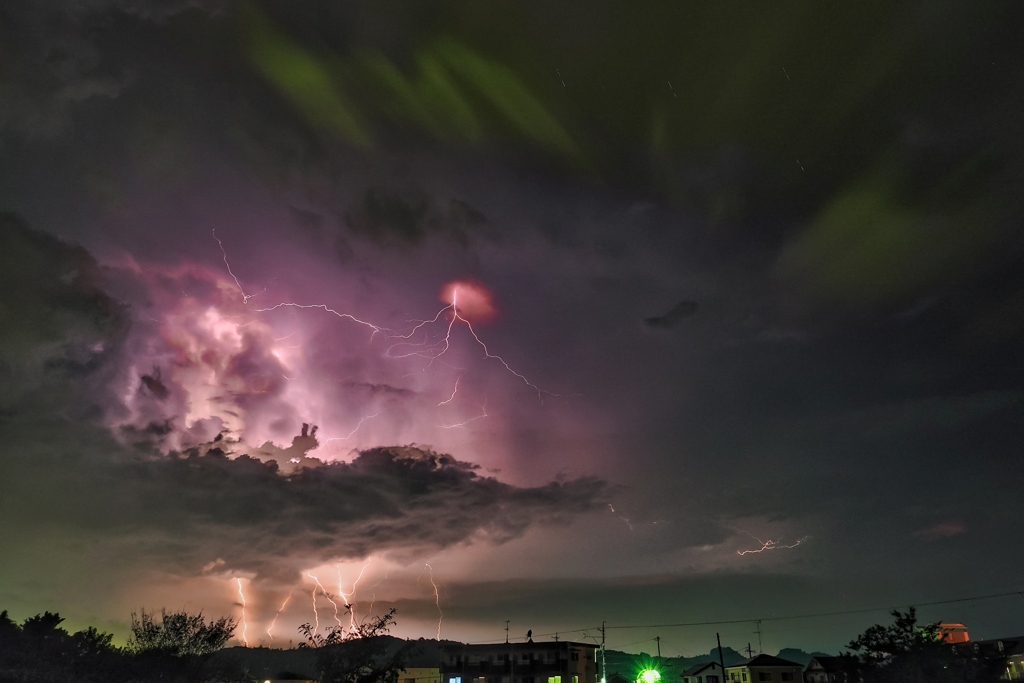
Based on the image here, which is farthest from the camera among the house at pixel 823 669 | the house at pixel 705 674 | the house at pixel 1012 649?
the house at pixel 705 674

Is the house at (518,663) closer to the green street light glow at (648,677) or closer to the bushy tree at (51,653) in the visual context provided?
the green street light glow at (648,677)

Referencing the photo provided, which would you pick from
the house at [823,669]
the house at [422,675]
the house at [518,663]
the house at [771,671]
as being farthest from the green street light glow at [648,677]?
the house at [422,675]

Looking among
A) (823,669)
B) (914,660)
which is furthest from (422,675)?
(914,660)

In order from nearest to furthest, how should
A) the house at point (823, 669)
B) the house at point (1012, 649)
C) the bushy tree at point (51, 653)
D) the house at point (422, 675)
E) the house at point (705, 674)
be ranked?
the bushy tree at point (51, 653) < the house at point (1012, 649) < the house at point (823, 669) < the house at point (705, 674) < the house at point (422, 675)

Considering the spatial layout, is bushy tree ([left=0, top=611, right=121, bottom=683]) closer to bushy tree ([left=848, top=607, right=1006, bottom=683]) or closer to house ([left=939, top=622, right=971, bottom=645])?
bushy tree ([left=848, top=607, right=1006, bottom=683])

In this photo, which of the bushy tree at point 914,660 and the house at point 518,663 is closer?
the bushy tree at point 914,660

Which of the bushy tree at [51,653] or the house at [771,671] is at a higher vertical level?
the bushy tree at [51,653]
